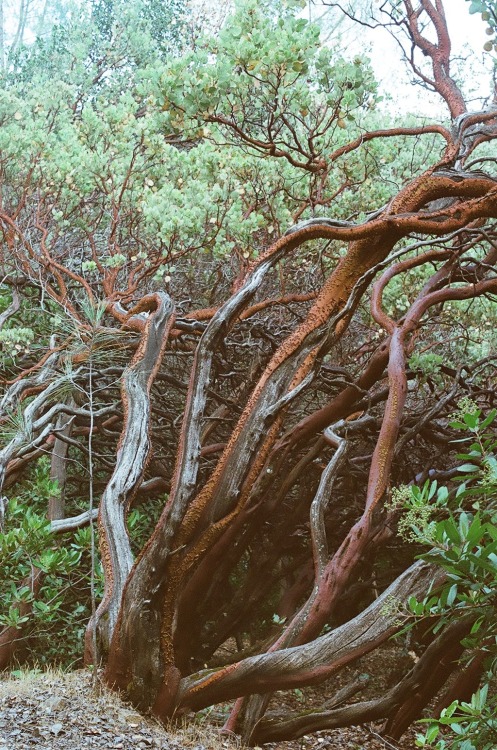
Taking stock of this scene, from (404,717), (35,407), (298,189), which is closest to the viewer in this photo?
(404,717)

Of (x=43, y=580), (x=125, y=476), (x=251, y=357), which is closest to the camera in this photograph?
(x=125, y=476)

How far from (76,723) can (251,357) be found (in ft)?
18.3

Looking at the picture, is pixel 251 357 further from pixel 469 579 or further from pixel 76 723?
pixel 469 579

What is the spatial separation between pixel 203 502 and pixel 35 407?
2.58m

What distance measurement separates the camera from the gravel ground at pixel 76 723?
4.23 metres

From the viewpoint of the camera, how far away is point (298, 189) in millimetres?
9102

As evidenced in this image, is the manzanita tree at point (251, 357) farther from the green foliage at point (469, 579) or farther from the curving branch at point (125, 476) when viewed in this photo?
the green foliage at point (469, 579)

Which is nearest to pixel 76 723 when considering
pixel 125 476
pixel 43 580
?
pixel 125 476

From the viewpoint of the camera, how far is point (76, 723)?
4457 mm

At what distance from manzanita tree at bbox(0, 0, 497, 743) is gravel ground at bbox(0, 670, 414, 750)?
0.22 metres

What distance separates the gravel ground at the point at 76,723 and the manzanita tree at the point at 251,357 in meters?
0.22

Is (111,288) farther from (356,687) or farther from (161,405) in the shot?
(356,687)

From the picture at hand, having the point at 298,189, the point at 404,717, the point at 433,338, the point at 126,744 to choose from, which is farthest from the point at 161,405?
the point at 126,744

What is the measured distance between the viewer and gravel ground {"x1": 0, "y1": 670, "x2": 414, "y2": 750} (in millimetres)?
4227
